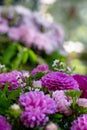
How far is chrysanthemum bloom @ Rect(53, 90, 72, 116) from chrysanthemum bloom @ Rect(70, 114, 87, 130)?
0.03 m

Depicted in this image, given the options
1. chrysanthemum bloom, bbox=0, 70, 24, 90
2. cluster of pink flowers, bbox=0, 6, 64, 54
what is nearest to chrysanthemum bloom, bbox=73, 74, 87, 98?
chrysanthemum bloom, bbox=0, 70, 24, 90

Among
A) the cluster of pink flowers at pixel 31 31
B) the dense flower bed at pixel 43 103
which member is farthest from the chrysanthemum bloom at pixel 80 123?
the cluster of pink flowers at pixel 31 31

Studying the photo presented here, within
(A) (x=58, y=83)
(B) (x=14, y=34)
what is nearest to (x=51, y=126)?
(A) (x=58, y=83)

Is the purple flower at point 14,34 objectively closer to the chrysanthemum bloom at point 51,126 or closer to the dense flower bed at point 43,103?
the dense flower bed at point 43,103

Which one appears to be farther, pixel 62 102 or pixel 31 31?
pixel 31 31

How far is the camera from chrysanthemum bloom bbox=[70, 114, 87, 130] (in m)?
0.72

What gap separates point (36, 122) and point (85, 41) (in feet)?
19.0

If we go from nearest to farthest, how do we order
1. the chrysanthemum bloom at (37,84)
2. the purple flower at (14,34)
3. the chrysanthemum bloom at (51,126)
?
1. the chrysanthemum bloom at (51,126)
2. the chrysanthemum bloom at (37,84)
3. the purple flower at (14,34)

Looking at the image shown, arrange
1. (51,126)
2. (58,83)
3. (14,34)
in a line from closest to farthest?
(51,126)
(58,83)
(14,34)

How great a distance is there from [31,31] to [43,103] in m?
1.92

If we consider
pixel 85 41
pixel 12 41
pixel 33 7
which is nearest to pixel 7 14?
pixel 12 41

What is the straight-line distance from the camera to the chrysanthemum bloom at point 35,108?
2.30 feet

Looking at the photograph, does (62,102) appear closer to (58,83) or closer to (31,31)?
(58,83)

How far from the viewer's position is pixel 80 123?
0.72m
